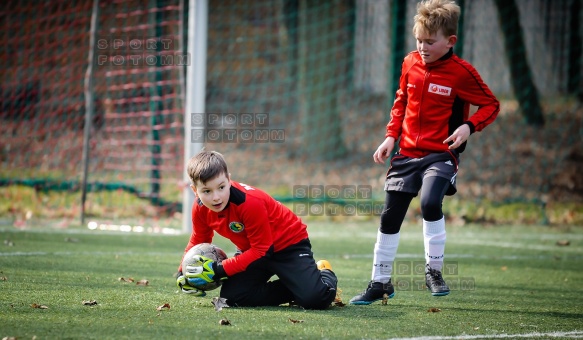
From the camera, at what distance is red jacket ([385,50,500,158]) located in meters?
4.85

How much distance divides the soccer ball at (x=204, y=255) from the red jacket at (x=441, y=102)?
133 cm

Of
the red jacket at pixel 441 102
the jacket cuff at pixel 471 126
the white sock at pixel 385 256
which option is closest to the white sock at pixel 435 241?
the white sock at pixel 385 256

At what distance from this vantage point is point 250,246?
4609 mm

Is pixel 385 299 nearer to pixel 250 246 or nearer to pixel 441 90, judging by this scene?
pixel 250 246

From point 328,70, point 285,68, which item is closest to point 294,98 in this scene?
point 285,68

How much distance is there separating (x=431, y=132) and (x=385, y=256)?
0.80m

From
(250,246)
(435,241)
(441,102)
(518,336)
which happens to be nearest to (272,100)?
(441,102)

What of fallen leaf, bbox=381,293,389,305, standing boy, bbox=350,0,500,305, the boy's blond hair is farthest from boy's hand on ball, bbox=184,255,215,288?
the boy's blond hair

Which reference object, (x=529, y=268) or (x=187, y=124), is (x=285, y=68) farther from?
(x=529, y=268)

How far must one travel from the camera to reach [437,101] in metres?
4.89

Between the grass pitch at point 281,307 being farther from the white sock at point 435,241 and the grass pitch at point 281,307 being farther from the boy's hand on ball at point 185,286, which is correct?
the white sock at point 435,241

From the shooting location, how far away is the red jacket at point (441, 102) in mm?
4852

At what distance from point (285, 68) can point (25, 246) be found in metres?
10.7

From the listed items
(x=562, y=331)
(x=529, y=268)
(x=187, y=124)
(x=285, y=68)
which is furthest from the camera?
(x=285, y=68)
